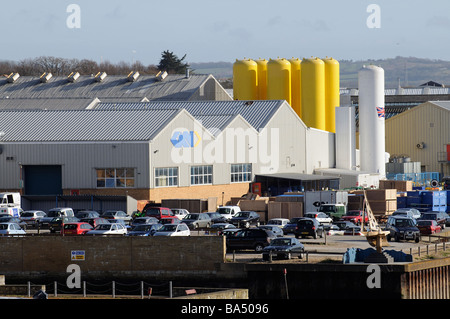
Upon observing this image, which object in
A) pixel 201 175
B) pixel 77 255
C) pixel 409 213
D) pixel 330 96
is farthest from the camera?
pixel 330 96

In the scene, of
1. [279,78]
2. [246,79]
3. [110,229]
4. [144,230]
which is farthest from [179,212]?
[246,79]

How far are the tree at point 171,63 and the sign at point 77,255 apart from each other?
127m

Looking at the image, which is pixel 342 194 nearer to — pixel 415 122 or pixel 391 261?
pixel 391 261

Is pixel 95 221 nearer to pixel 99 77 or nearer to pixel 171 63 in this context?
pixel 99 77

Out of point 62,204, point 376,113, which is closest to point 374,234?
point 62,204

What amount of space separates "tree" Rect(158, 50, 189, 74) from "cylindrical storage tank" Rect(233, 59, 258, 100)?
73.8 metres

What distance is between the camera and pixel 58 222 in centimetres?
5459

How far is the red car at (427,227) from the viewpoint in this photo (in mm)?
55594

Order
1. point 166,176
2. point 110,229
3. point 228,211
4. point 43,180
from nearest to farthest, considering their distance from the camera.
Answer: point 110,229, point 228,211, point 43,180, point 166,176

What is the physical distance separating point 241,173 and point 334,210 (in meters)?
15.3

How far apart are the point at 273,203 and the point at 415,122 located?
131ft

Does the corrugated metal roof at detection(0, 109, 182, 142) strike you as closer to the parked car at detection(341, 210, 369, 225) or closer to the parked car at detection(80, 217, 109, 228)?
the parked car at detection(80, 217, 109, 228)

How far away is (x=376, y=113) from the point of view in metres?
90.9

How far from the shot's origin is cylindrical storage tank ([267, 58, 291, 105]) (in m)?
96.6
